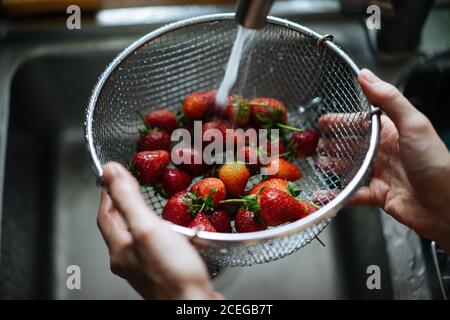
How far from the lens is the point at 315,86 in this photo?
2.35ft

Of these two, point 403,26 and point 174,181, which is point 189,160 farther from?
point 403,26

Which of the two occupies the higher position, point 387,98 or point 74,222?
point 387,98

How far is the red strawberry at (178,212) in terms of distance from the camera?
0.59 metres

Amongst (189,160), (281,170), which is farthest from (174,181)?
(281,170)

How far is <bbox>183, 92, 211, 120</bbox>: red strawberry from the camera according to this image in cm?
69

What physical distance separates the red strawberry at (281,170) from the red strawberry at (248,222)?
3.2 inches

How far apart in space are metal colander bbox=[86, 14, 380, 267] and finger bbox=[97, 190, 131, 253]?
0.06 metres

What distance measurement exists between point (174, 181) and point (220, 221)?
87 mm

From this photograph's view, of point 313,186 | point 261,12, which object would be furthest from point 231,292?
point 261,12

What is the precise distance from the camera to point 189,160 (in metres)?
0.65
